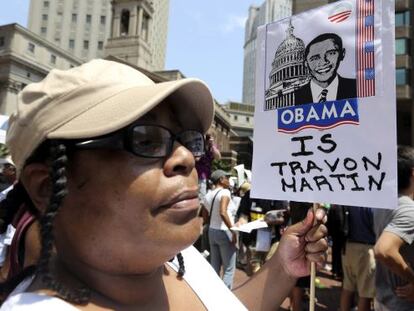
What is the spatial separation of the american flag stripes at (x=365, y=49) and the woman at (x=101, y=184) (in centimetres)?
78

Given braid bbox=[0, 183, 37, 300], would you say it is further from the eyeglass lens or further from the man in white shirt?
the man in white shirt

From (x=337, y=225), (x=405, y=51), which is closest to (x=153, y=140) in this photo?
(x=337, y=225)

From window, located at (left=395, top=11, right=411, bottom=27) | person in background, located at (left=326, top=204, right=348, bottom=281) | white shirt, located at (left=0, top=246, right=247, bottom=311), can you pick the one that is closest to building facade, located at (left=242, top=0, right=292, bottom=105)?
window, located at (left=395, top=11, right=411, bottom=27)

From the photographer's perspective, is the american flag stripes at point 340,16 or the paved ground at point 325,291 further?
the paved ground at point 325,291

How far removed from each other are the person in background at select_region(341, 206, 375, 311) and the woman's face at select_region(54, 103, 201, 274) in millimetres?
3244

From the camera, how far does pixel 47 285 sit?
85 centimetres

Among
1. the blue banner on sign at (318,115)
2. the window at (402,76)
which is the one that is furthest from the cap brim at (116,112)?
the window at (402,76)

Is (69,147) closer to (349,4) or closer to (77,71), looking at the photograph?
(77,71)

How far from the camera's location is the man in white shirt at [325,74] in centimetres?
145

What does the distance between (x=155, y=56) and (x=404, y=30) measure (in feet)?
148

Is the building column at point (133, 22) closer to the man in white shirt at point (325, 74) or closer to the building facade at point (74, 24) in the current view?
the building facade at point (74, 24)

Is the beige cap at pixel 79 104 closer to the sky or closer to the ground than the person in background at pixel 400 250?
closer to the sky

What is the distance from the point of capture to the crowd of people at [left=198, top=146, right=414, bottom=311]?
2068mm

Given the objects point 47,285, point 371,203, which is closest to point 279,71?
point 371,203
